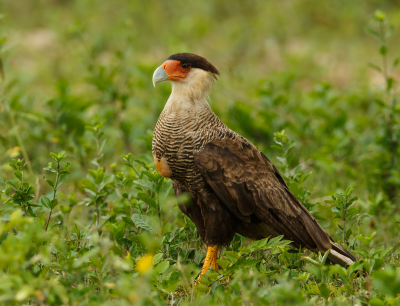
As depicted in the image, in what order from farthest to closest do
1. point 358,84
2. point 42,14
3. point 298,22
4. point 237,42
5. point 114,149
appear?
point 42,14 < point 298,22 < point 237,42 < point 358,84 < point 114,149

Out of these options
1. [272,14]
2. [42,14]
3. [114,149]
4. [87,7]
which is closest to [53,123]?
[114,149]

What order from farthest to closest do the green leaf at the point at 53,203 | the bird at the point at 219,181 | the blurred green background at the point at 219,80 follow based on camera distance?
the blurred green background at the point at 219,80 < the bird at the point at 219,181 < the green leaf at the point at 53,203

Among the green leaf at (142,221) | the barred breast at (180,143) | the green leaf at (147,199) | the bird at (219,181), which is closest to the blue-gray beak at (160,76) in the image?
the bird at (219,181)

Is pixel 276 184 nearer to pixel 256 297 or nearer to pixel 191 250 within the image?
pixel 191 250

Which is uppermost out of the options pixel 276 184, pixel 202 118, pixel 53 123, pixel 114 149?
pixel 202 118

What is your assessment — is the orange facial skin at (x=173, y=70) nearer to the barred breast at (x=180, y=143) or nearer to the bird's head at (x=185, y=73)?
the bird's head at (x=185, y=73)

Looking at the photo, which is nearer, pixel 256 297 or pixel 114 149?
pixel 256 297

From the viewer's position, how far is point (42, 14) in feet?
35.9

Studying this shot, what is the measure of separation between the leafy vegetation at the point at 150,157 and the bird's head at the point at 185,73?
0.56 metres

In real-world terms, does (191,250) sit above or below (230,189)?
below

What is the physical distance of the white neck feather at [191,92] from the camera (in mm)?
3283

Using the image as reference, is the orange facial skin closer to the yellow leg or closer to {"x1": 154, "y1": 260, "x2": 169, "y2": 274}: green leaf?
the yellow leg

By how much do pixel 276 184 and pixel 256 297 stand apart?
4.20 feet

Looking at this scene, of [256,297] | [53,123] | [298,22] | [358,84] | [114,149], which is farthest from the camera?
[298,22]
